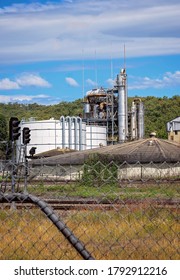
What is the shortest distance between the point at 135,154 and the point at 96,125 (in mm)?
26444

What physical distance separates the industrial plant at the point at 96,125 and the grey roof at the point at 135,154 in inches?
716

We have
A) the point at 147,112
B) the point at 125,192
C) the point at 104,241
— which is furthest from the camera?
the point at 147,112

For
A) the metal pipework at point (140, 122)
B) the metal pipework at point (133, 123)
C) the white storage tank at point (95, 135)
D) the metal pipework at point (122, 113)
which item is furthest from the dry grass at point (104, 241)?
the metal pipework at point (140, 122)

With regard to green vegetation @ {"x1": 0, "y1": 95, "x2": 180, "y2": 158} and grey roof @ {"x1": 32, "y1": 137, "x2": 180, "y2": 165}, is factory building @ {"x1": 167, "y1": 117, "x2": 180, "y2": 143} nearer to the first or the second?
green vegetation @ {"x1": 0, "y1": 95, "x2": 180, "y2": 158}

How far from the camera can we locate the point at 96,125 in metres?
58.8

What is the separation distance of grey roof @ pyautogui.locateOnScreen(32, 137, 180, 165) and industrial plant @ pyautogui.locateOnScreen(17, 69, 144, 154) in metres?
18.2

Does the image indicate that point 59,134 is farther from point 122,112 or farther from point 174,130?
point 174,130

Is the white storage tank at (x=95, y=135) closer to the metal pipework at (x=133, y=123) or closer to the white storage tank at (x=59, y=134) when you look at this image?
the white storage tank at (x=59, y=134)

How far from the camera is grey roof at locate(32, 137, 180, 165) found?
103ft

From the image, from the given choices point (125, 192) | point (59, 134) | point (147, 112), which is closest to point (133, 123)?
point (59, 134)

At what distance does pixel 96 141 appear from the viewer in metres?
57.2

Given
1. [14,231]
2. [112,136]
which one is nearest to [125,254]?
[14,231]

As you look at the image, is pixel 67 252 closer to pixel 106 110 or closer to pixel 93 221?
pixel 93 221

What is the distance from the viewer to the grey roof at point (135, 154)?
31469 mm
